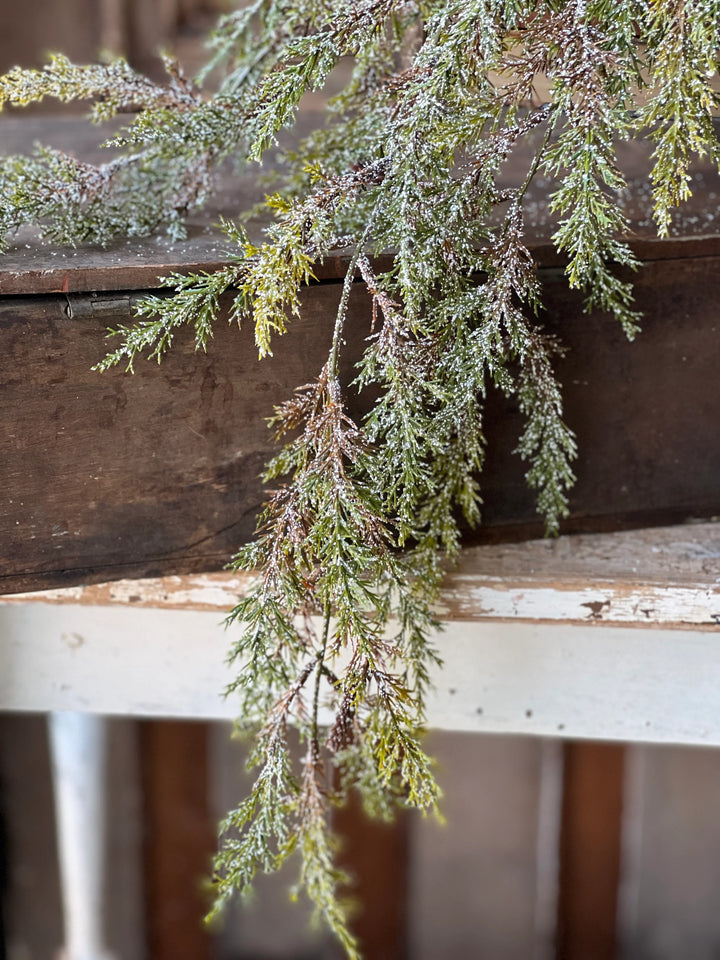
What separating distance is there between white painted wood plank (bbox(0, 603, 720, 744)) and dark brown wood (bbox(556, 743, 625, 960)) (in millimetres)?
1060

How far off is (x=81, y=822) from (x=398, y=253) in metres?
1.36

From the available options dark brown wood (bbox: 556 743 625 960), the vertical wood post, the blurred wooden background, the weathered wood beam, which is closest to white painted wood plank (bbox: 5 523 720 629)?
the weathered wood beam

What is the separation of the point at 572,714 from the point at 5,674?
0.44 metres

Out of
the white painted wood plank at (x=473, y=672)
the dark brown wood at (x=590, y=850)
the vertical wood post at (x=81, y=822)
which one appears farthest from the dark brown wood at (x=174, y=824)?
the white painted wood plank at (x=473, y=672)

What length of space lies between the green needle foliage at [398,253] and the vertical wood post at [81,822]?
1072mm

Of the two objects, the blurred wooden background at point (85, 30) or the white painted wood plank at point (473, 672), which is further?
the blurred wooden background at point (85, 30)

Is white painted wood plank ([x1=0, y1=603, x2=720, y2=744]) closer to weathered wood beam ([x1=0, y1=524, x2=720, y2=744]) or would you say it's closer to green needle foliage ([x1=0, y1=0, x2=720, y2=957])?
weathered wood beam ([x1=0, y1=524, x2=720, y2=744])

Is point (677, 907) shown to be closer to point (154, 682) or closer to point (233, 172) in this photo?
point (154, 682)

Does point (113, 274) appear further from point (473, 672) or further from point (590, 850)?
point (590, 850)

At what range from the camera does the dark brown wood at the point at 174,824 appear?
1749 mm

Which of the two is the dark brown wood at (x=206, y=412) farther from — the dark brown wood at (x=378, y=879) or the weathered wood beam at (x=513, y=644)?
the dark brown wood at (x=378, y=879)

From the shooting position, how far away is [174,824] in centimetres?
176

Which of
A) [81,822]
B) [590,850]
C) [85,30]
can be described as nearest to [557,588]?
[81,822]

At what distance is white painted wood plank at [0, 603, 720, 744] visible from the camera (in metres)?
0.66
